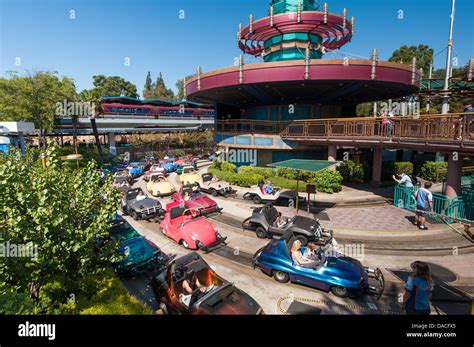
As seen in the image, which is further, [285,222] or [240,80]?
[240,80]

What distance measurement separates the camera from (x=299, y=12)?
25469mm

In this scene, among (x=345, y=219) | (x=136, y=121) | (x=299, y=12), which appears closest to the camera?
(x=345, y=219)

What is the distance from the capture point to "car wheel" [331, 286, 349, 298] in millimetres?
7457

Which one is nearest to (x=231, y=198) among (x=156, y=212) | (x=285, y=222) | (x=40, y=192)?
(x=156, y=212)

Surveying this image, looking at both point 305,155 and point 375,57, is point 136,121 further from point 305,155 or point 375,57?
point 375,57

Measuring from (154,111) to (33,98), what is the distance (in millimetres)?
26864

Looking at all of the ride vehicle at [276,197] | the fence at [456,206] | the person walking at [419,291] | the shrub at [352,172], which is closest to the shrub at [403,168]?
the shrub at [352,172]

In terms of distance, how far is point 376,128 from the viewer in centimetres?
1806

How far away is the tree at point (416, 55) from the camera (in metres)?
62.1

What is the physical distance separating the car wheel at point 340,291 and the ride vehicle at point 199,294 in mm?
2794

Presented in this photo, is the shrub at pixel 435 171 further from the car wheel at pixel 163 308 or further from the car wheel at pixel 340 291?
the car wheel at pixel 163 308

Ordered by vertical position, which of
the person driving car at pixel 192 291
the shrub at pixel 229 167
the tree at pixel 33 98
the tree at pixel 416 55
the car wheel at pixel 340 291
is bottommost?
the car wheel at pixel 340 291

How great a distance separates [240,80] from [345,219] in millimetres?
14330
